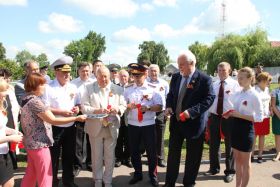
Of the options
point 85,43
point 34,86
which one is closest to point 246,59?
point 85,43

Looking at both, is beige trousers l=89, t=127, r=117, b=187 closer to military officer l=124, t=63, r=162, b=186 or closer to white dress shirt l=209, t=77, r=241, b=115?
military officer l=124, t=63, r=162, b=186

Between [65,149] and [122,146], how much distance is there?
1.80 meters

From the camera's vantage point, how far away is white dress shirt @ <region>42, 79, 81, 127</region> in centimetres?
494

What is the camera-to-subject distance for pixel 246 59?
4212 cm

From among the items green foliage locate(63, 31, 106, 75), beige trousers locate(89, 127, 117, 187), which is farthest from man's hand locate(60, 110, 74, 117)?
green foliage locate(63, 31, 106, 75)

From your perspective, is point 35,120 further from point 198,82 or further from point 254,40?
point 254,40

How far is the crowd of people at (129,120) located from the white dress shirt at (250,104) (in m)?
0.01

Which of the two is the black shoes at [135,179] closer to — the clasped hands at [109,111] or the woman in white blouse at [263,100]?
the clasped hands at [109,111]

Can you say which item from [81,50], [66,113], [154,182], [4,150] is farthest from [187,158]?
[81,50]

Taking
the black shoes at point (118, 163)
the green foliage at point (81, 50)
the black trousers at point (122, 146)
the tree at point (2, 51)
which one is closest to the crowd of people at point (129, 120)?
the black shoes at point (118, 163)

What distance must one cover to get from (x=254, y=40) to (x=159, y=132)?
40270mm

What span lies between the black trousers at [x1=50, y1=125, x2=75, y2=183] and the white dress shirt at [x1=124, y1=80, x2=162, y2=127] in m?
1.05

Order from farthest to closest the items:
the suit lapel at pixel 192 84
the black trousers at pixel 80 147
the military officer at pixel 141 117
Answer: the black trousers at pixel 80 147 < the military officer at pixel 141 117 < the suit lapel at pixel 192 84

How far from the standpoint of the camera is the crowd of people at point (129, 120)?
4020mm
